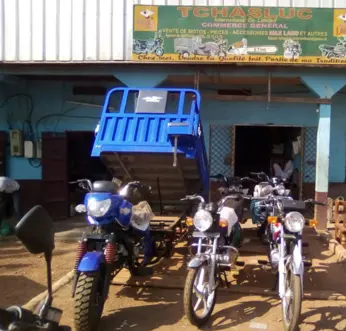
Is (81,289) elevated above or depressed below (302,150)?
below

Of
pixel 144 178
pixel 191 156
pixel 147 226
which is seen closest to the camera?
pixel 147 226

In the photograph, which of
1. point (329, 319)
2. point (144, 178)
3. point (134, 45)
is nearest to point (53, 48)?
point (134, 45)

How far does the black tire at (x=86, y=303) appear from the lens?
12.3 ft

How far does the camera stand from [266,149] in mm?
13539

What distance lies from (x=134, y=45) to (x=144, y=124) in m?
3.27

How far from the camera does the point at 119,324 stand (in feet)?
13.6

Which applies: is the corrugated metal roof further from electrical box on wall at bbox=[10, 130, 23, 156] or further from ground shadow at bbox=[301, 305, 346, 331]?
ground shadow at bbox=[301, 305, 346, 331]

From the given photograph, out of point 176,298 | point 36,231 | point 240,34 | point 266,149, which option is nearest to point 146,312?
point 176,298

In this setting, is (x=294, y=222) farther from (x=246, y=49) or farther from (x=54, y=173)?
(x=54, y=173)

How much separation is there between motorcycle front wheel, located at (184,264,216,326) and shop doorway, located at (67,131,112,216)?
7010 mm

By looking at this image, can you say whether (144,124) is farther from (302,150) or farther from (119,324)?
(302,150)

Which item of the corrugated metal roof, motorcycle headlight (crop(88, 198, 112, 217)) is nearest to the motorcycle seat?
motorcycle headlight (crop(88, 198, 112, 217))

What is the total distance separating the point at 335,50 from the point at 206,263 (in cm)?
568

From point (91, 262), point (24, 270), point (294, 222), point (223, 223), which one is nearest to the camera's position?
point (91, 262)
